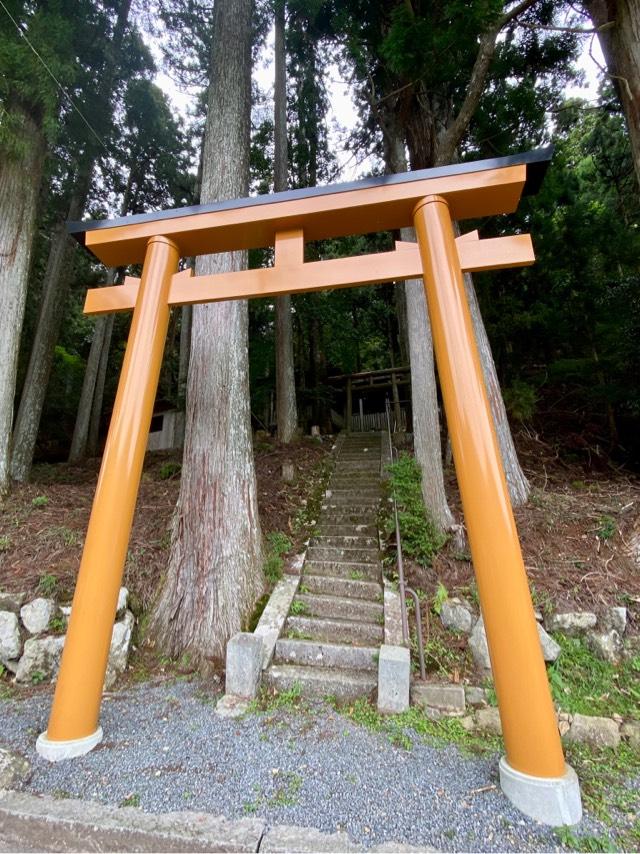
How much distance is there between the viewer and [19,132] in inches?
209

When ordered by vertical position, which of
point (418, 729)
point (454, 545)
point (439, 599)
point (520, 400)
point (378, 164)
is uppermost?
point (378, 164)

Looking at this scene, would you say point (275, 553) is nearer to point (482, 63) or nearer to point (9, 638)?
point (9, 638)

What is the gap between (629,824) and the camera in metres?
1.82

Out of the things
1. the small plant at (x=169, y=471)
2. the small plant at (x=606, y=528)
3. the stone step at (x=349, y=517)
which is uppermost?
the small plant at (x=169, y=471)

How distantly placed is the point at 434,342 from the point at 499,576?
1.45 m

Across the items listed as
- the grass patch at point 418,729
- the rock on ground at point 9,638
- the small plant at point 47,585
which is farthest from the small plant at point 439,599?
the rock on ground at point 9,638

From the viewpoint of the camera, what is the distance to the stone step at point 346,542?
4.88m

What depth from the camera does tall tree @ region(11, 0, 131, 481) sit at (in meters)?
6.84

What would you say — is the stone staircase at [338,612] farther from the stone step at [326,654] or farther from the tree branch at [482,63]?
the tree branch at [482,63]

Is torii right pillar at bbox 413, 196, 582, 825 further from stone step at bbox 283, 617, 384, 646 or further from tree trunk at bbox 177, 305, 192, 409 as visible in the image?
tree trunk at bbox 177, 305, 192, 409

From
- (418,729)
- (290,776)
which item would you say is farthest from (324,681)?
(290,776)

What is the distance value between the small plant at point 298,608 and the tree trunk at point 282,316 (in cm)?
536

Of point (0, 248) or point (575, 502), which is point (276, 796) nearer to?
point (575, 502)

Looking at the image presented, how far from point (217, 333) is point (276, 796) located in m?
3.88
